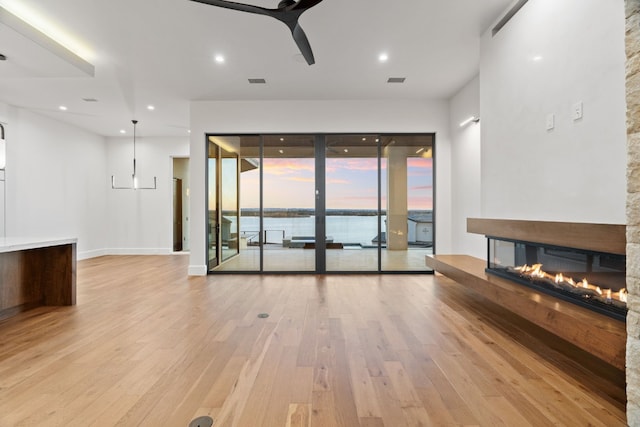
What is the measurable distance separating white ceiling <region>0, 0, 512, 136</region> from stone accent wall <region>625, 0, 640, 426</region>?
6.07 feet

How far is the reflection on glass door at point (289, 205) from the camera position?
545cm

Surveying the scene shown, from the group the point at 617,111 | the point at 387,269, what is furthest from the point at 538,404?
the point at 387,269

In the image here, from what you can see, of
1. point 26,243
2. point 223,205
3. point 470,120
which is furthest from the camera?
point 223,205

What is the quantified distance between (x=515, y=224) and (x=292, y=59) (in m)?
2.99

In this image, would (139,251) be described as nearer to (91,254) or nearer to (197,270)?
(91,254)

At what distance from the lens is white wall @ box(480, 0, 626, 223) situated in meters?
1.96

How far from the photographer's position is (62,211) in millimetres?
6637

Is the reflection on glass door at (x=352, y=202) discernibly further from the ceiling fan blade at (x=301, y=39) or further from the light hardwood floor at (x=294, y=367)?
the ceiling fan blade at (x=301, y=39)

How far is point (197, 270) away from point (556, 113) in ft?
16.3

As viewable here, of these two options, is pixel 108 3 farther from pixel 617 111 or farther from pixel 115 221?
pixel 115 221

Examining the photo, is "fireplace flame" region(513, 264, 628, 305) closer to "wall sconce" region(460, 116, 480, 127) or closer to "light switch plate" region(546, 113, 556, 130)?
"light switch plate" region(546, 113, 556, 130)

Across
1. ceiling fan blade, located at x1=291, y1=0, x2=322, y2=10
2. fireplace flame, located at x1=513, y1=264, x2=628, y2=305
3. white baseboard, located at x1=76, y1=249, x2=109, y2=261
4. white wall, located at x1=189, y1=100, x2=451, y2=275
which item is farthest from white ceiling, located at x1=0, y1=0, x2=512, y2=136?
white baseboard, located at x1=76, y1=249, x2=109, y2=261

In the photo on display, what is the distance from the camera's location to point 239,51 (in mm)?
3738

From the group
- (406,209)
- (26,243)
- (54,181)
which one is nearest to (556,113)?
(406,209)
